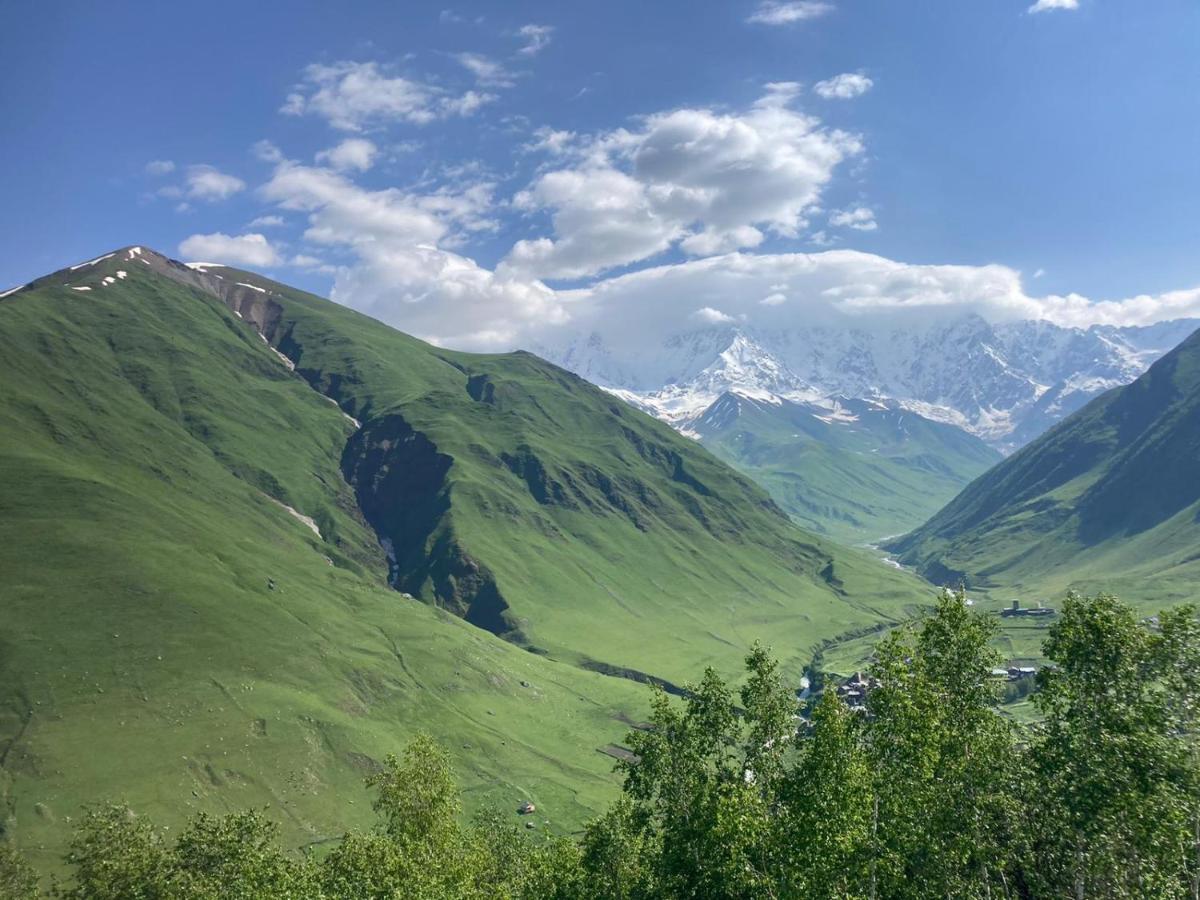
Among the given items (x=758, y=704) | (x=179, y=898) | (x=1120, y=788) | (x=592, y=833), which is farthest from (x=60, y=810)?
(x=1120, y=788)

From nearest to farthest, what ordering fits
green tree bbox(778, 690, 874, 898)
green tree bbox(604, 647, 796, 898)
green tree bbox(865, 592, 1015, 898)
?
green tree bbox(778, 690, 874, 898), green tree bbox(865, 592, 1015, 898), green tree bbox(604, 647, 796, 898)

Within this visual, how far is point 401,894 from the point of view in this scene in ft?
192

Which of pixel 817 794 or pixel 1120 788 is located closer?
pixel 1120 788

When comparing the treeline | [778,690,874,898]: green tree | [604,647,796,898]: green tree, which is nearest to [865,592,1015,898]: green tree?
the treeline

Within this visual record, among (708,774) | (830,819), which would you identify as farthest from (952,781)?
(708,774)

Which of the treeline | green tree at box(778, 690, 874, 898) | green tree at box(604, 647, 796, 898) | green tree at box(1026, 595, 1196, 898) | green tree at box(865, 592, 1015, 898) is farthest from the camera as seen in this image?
green tree at box(604, 647, 796, 898)

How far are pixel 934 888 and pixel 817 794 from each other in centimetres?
961

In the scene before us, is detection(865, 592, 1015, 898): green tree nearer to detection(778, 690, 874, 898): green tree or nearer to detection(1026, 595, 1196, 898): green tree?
detection(778, 690, 874, 898): green tree

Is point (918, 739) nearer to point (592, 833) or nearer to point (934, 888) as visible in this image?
point (934, 888)

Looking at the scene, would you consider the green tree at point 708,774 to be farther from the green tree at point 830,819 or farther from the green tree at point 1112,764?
the green tree at point 1112,764

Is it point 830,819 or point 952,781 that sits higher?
point 952,781

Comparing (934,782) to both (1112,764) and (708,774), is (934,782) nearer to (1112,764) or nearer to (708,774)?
(1112,764)

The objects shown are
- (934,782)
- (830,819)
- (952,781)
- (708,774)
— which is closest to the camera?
(830,819)

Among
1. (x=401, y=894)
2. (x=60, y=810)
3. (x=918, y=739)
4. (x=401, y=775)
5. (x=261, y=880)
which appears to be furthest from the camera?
(x=60, y=810)
